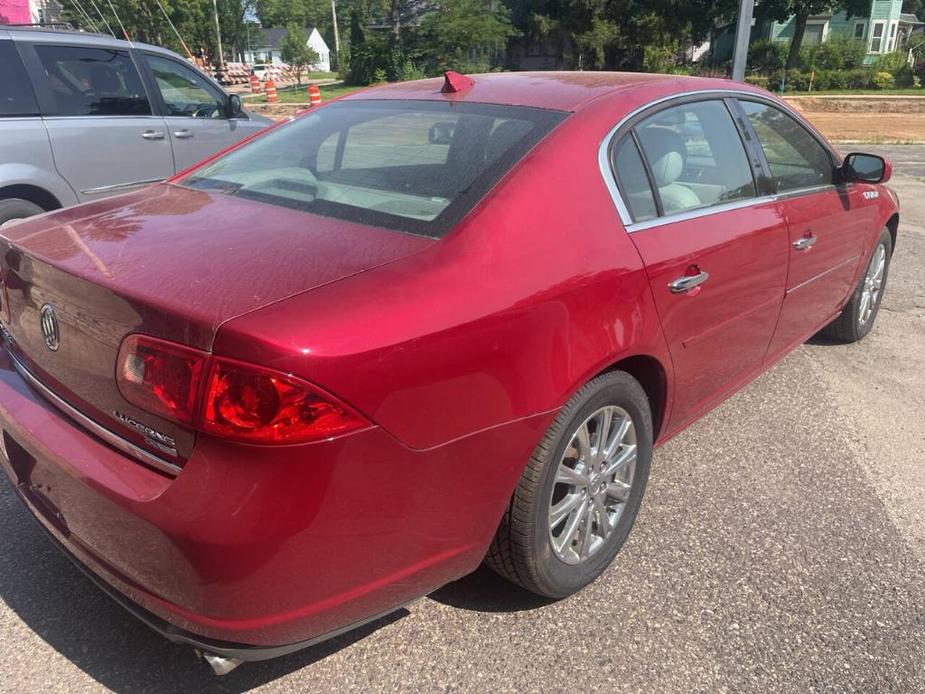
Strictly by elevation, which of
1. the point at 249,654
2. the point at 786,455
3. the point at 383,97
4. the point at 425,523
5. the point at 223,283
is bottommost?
the point at 786,455

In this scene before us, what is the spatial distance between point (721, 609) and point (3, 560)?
245 centimetres

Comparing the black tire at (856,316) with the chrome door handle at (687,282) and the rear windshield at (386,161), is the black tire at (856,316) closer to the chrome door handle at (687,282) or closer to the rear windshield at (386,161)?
the chrome door handle at (687,282)

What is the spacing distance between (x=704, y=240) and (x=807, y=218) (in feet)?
3.49

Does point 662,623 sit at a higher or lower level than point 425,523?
lower

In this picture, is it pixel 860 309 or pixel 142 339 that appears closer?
pixel 142 339

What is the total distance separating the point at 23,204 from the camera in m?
5.37

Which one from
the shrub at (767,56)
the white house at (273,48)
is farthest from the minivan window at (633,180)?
the white house at (273,48)

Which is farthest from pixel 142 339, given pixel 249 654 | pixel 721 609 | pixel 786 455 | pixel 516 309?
pixel 786 455

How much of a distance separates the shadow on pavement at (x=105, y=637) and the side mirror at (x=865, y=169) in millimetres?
3133

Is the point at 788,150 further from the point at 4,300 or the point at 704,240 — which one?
the point at 4,300

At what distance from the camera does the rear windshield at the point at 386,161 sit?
2326mm

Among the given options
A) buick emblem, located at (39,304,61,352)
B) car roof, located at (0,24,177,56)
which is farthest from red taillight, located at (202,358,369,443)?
car roof, located at (0,24,177,56)

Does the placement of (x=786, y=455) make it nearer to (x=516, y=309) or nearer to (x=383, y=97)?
(x=516, y=309)

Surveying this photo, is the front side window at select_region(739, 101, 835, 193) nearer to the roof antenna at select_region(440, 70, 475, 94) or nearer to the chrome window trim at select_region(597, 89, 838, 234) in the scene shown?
the chrome window trim at select_region(597, 89, 838, 234)
